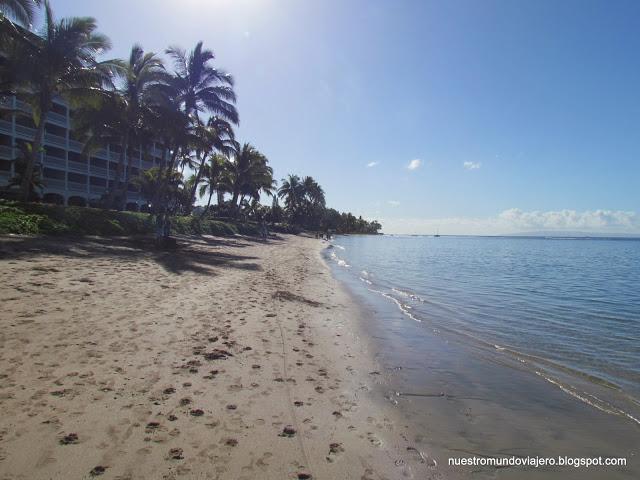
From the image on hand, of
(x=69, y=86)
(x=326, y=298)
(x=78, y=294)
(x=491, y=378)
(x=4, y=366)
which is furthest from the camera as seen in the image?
(x=69, y=86)

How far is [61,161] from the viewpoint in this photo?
43.6 m

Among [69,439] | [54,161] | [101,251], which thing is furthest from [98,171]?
[69,439]

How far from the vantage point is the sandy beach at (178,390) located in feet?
11.1

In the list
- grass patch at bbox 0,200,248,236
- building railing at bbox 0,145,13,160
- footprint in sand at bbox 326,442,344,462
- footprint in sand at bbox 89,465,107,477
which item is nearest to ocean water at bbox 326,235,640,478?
footprint in sand at bbox 326,442,344,462

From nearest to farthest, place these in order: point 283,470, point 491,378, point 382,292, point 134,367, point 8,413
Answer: point 283,470, point 8,413, point 134,367, point 491,378, point 382,292

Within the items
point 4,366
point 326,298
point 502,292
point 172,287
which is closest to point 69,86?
point 172,287

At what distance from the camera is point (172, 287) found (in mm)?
10469

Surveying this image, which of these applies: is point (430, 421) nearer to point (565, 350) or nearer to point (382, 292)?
point (565, 350)

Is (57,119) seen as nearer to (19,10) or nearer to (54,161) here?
(54,161)

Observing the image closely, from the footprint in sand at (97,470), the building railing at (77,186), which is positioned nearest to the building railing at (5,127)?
the building railing at (77,186)

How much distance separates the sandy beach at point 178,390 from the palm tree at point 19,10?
15.1 meters

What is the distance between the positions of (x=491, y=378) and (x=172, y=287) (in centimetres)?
800

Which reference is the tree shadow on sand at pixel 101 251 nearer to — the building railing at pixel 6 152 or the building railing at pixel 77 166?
the building railing at pixel 6 152

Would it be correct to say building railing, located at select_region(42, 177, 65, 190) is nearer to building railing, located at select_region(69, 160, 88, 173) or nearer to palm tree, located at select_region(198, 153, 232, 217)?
building railing, located at select_region(69, 160, 88, 173)
